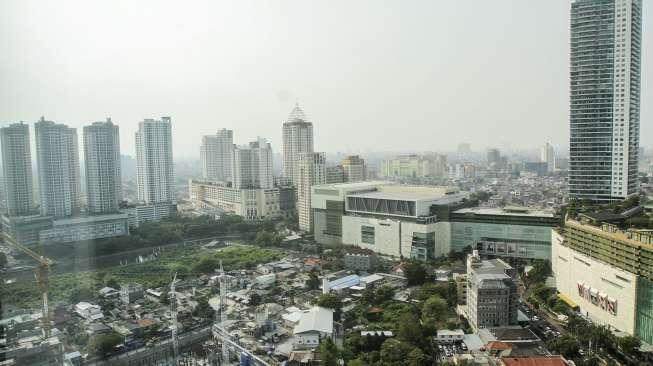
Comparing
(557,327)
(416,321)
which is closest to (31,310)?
(416,321)

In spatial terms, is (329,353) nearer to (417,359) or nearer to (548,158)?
(417,359)

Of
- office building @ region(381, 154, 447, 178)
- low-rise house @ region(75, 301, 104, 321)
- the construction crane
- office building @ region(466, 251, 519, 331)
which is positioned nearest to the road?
the construction crane

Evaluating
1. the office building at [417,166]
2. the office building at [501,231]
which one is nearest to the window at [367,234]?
the office building at [501,231]

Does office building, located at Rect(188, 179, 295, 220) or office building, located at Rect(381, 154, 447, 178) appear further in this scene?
office building, located at Rect(381, 154, 447, 178)

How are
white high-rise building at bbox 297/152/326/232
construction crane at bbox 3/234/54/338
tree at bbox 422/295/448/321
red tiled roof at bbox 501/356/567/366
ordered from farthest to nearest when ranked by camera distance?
white high-rise building at bbox 297/152/326/232, tree at bbox 422/295/448/321, construction crane at bbox 3/234/54/338, red tiled roof at bbox 501/356/567/366

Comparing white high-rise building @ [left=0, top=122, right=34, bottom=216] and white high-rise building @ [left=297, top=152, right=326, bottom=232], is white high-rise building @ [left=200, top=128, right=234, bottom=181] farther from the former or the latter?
white high-rise building @ [left=0, top=122, right=34, bottom=216]

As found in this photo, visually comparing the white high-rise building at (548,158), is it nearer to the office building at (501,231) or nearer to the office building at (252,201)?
the office building at (252,201)
